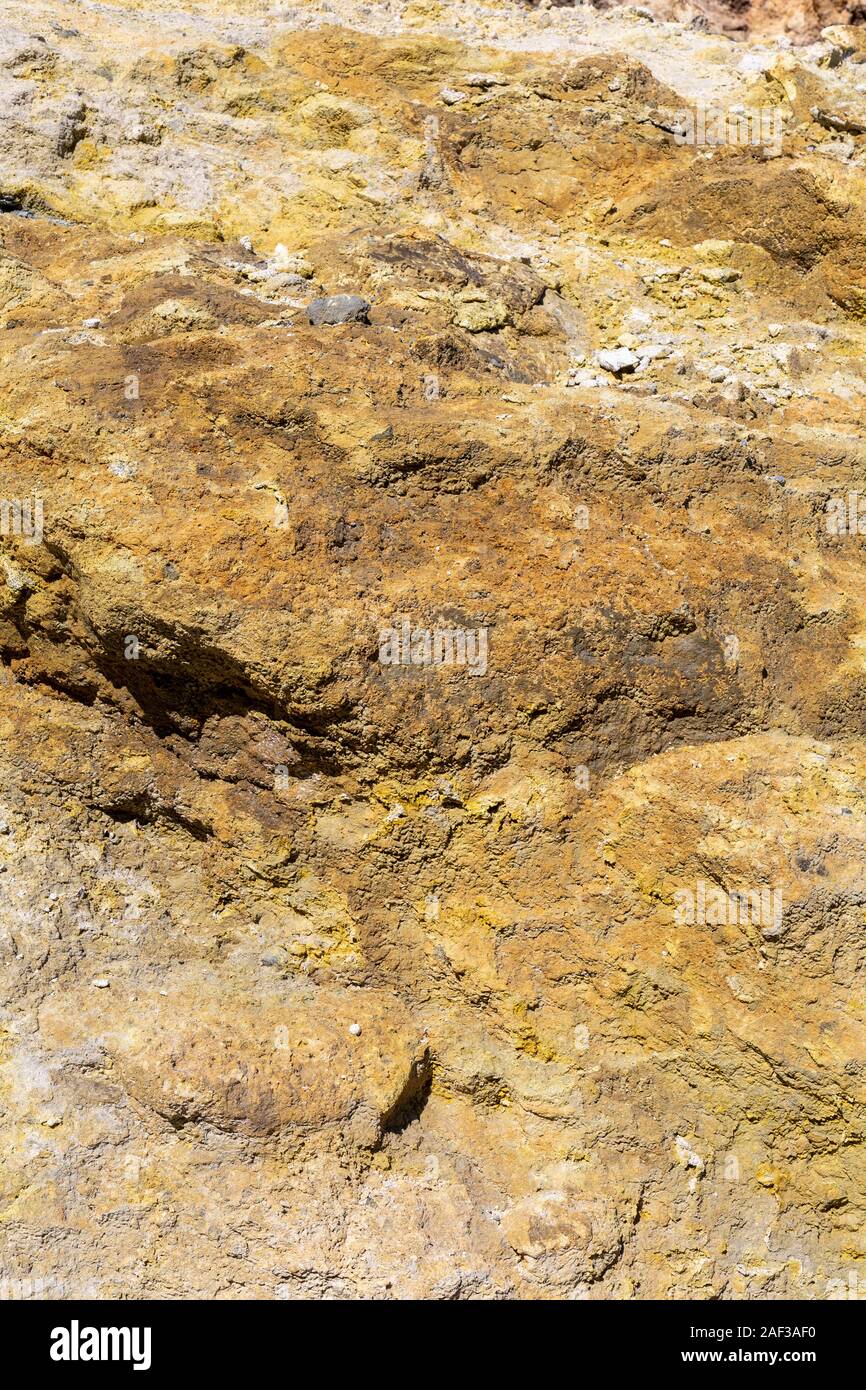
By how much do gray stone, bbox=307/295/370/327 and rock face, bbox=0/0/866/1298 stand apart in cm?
13

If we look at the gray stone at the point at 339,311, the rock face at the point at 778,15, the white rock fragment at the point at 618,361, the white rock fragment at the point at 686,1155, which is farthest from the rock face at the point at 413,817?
the rock face at the point at 778,15

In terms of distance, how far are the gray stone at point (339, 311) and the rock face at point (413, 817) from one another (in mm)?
131

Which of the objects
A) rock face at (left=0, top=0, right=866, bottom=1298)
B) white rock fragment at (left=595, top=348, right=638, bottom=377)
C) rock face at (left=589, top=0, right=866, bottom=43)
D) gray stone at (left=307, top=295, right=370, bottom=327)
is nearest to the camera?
A: rock face at (left=0, top=0, right=866, bottom=1298)

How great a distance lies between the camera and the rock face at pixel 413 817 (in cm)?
424

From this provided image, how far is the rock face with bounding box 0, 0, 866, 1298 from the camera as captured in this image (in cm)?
424

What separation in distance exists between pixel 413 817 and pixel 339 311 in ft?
8.51

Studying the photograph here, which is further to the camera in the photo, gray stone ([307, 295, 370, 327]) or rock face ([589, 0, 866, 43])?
rock face ([589, 0, 866, 43])

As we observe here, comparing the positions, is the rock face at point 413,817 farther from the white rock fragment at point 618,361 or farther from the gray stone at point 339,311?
the white rock fragment at point 618,361

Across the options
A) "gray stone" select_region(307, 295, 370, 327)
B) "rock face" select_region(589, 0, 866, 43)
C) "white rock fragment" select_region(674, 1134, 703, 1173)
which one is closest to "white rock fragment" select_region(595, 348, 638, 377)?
"gray stone" select_region(307, 295, 370, 327)

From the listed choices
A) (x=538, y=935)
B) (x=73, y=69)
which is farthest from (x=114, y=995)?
(x=73, y=69)

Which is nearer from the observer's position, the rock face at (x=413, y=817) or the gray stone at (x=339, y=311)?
the rock face at (x=413, y=817)

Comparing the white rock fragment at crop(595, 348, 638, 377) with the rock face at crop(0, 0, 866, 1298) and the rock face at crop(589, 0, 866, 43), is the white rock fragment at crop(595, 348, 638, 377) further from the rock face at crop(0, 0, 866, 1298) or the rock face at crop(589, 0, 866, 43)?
the rock face at crop(589, 0, 866, 43)

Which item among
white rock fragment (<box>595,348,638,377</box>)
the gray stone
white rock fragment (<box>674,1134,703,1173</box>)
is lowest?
white rock fragment (<box>674,1134,703,1173</box>)

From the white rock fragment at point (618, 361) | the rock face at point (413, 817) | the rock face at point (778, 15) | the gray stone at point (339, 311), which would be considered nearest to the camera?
the rock face at point (413, 817)
